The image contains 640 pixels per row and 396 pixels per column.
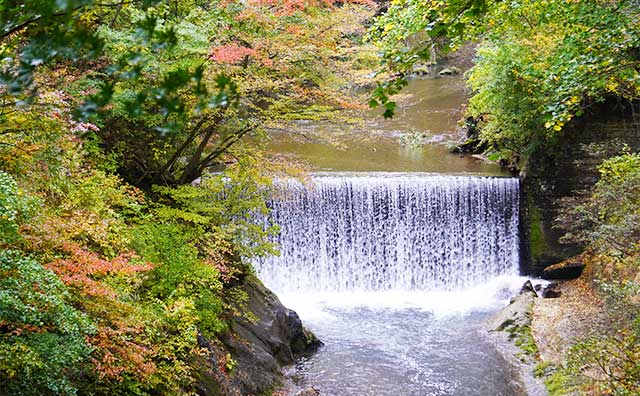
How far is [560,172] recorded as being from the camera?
13586 mm

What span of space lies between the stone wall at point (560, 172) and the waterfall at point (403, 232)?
36cm

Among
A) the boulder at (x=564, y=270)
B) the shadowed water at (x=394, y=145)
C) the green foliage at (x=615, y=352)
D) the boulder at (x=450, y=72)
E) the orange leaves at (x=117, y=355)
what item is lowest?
the boulder at (x=564, y=270)

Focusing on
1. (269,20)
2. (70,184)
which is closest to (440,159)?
(269,20)

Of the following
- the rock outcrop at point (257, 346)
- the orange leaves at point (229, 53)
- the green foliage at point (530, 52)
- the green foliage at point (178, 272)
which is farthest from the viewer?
the orange leaves at point (229, 53)

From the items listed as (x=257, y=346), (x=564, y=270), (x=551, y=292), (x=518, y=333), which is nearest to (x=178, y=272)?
(x=257, y=346)

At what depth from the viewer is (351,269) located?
46.0 ft

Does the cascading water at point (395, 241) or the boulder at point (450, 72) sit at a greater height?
the boulder at point (450, 72)

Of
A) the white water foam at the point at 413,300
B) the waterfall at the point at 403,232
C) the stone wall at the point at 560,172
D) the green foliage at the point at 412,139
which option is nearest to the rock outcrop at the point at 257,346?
the white water foam at the point at 413,300

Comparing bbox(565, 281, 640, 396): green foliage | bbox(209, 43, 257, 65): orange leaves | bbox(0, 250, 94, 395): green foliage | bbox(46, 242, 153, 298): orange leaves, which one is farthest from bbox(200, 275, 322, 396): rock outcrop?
bbox(565, 281, 640, 396): green foliage

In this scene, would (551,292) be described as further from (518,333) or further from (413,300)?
(413,300)

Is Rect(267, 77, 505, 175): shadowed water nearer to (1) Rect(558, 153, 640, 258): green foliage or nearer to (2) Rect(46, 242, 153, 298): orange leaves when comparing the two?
(1) Rect(558, 153, 640, 258): green foliage

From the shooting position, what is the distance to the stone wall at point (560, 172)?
524 inches

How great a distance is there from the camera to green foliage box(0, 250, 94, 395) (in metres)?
3.43

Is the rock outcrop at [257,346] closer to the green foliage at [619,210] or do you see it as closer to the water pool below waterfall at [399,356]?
the water pool below waterfall at [399,356]
